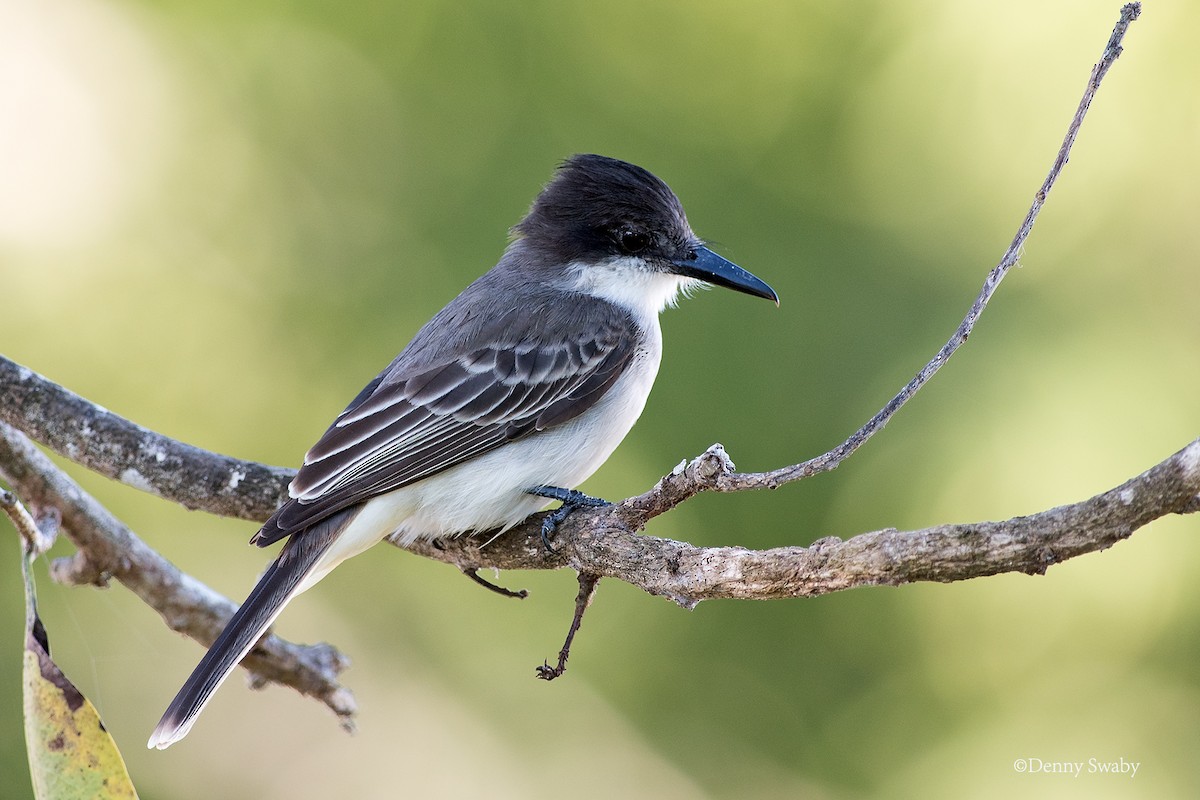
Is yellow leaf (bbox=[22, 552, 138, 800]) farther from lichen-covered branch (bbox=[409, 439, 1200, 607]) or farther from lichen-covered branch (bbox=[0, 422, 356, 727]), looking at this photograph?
lichen-covered branch (bbox=[409, 439, 1200, 607])

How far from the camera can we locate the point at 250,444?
394cm

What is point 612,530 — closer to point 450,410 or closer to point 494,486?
point 494,486

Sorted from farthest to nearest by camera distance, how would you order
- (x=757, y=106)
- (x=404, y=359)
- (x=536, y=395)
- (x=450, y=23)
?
1. (x=450, y=23)
2. (x=757, y=106)
3. (x=404, y=359)
4. (x=536, y=395)

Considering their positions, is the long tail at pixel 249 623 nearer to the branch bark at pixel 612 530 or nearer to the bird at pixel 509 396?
the bird at pixel 509 396

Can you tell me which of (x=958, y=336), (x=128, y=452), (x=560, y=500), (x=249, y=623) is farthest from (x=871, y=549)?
(x=128, y=452)

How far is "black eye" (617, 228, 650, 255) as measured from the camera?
373 centimetres

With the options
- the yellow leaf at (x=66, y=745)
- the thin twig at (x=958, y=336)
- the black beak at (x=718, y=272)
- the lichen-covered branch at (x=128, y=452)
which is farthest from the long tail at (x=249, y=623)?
the thin twig at (x=958, y=336)

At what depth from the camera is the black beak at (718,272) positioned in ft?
11.2

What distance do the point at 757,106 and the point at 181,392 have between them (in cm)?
213

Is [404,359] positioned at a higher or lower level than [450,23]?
lower

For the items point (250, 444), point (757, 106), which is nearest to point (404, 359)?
point (250, 444)

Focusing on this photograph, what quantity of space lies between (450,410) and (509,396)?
0.55 ft

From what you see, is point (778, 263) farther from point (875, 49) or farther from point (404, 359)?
point (404, 359)

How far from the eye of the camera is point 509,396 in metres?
3.32
